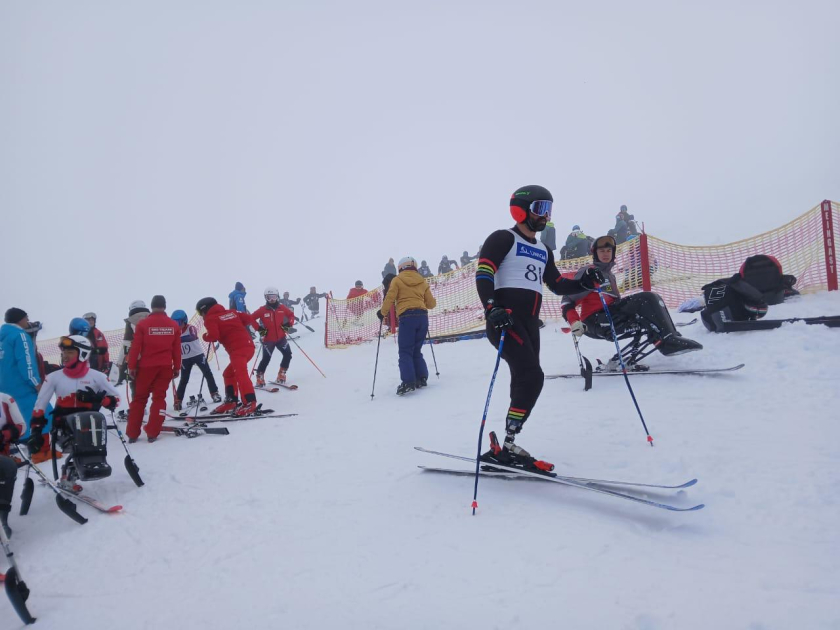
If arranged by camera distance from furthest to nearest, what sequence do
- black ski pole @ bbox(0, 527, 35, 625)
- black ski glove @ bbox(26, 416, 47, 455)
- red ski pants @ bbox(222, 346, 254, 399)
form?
1. red ski pants @ bbox(222, 346, 254, 399)
2. black ski glove @ bbox(26, 416, 47, 455)
3. black ski pole @ bbox(0, 527, 35, 625)

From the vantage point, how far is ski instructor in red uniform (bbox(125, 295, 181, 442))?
641 cm

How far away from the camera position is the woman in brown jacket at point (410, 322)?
7.72 metres

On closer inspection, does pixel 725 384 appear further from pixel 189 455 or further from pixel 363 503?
pixel 189 455

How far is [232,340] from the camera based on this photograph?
7.62 meters

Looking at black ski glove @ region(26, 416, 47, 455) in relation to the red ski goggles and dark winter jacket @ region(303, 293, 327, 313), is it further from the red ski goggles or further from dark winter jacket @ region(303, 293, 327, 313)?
dark winter jacket @ region(303, 293, 327, 313)

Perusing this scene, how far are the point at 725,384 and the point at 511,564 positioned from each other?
12.6ft

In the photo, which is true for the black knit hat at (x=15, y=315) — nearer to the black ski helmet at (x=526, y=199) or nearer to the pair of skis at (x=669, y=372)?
the black ski helmet at (x=526, y=199)

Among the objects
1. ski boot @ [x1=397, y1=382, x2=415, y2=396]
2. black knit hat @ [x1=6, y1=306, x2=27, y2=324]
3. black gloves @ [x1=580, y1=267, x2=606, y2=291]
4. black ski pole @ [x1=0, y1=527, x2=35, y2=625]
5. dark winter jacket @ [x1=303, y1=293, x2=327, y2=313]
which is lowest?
black ski pole @ [x1=0, y1=527, x2=35, y2=625]

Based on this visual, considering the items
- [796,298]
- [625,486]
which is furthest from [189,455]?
[796,298]

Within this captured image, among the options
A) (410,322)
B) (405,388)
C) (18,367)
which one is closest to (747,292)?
(410,322)

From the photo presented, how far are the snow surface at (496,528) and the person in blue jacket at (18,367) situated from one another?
2.08 metres

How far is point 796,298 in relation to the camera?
8172 millimetres

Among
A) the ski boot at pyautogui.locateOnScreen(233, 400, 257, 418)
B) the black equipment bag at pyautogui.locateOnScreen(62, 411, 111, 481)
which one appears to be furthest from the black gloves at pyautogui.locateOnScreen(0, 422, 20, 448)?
the ski boot at pyautogui.locateOnScreen(233, 400, 257, 418)

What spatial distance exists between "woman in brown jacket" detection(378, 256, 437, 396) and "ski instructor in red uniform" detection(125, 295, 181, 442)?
11.0 feet
